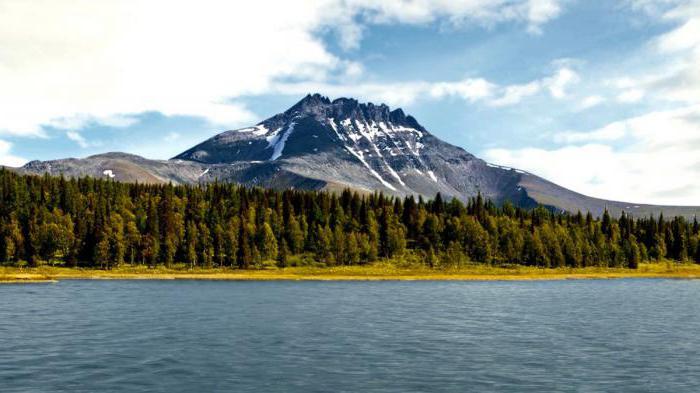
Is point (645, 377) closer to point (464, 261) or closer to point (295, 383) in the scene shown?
point (295, 383)

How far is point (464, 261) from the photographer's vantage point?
652 ft

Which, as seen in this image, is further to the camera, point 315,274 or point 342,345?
point 315,274

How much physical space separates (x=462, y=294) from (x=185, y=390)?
81.3 meters

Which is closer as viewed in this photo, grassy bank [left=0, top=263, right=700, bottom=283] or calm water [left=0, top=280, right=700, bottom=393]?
calm water [left=0, top=280, right=700, bottom=393]

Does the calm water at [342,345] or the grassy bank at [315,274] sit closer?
the calm water at [342,345]

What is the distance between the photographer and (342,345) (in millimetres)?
53156

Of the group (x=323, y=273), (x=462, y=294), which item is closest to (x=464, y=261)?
(x=323, y=273)

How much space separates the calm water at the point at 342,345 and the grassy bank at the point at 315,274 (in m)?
57.8

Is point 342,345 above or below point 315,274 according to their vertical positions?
below

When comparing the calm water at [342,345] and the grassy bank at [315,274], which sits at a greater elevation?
the grassy bank at [315,274]

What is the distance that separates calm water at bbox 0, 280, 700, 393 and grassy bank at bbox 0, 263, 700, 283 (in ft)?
190

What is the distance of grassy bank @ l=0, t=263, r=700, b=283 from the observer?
152250 millimetres

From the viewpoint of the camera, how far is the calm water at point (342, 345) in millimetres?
39625

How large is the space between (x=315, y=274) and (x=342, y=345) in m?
115
